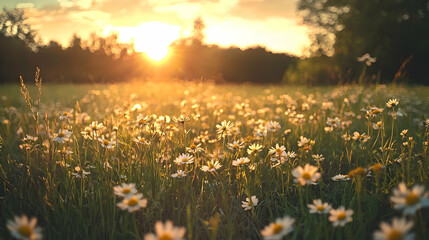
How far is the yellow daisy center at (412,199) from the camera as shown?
797 millimetres

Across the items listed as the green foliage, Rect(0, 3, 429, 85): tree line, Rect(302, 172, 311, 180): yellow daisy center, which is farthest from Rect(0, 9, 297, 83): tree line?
Rect(302, 172, 311, 180): yellow daisy center

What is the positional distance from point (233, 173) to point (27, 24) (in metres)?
2.75

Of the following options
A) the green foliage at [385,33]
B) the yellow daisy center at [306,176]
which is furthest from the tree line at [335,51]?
the yellow daisy center at [306,176]

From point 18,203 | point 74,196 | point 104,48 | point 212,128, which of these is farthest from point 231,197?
point 104,48

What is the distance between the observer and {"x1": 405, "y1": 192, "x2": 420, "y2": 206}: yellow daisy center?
31.4 inches

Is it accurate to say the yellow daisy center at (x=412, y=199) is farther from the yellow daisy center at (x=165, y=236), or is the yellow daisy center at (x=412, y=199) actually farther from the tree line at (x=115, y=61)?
the tree line at (x=115, y=61)

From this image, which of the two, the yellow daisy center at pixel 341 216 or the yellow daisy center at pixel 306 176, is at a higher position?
the yellow daisy center at pixel 306 176

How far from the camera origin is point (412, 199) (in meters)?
0.81

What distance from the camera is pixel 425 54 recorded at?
64.7ft

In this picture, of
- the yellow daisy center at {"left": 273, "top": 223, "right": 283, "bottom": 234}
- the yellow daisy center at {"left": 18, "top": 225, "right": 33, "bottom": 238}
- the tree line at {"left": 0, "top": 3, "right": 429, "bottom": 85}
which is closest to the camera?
the yellow daisy center at {"left": 18, "top": 225, "right": 33, "bottom": 238}

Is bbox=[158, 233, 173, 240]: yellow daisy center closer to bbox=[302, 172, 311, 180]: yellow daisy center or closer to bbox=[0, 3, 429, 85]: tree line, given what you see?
bbox=[302, 172, 311, 180]: yellow daisy center

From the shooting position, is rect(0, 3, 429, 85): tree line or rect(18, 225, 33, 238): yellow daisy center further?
rect(0, 3, 429, 85): tree line

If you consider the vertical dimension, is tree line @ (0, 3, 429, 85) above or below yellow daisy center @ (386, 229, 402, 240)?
above

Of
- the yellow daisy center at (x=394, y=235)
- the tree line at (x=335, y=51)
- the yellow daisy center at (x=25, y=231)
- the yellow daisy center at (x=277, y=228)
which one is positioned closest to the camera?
the yellow daisy center at (x=394, y=235)
